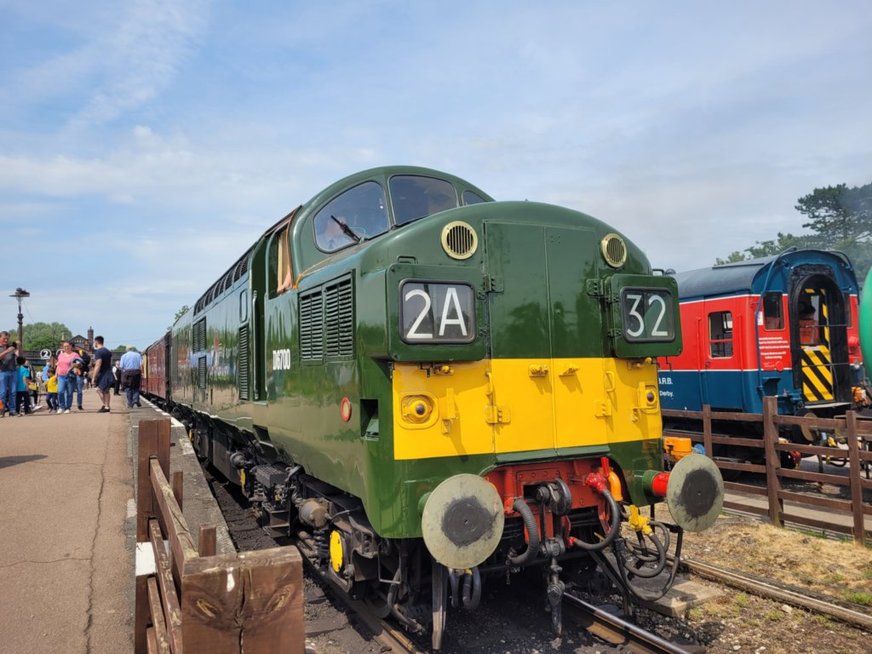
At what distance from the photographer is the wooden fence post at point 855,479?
6387 millimetres

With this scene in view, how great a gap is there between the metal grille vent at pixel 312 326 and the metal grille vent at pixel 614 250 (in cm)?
208

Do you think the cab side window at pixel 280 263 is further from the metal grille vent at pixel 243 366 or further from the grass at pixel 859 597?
the grass at pixel 859 597

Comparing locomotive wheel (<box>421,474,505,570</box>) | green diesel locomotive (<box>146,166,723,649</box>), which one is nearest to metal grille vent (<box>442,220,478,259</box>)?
green diesel locomotive (<box>146,166,723,649</box>)

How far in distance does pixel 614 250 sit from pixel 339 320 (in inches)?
80.1

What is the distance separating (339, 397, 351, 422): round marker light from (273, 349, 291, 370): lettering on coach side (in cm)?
135

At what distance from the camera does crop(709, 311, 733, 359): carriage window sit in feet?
34.7

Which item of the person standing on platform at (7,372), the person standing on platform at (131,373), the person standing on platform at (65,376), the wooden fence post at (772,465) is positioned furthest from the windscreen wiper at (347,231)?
the person standing on platform at (131,373)

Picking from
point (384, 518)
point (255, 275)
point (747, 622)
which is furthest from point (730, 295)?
point (384, 518)

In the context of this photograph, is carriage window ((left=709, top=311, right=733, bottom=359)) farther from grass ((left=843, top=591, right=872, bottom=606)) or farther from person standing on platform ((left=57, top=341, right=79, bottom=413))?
person standing on platform ((left=57, top=341, right=79, bottom=413))

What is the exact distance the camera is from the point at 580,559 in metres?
4.89

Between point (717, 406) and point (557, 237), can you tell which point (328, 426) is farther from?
point (717, 406)

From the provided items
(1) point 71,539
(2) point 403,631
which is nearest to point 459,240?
(2) point 403,631

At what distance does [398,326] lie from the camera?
361 centimetres

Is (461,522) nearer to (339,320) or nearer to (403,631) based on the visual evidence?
(403,631)
